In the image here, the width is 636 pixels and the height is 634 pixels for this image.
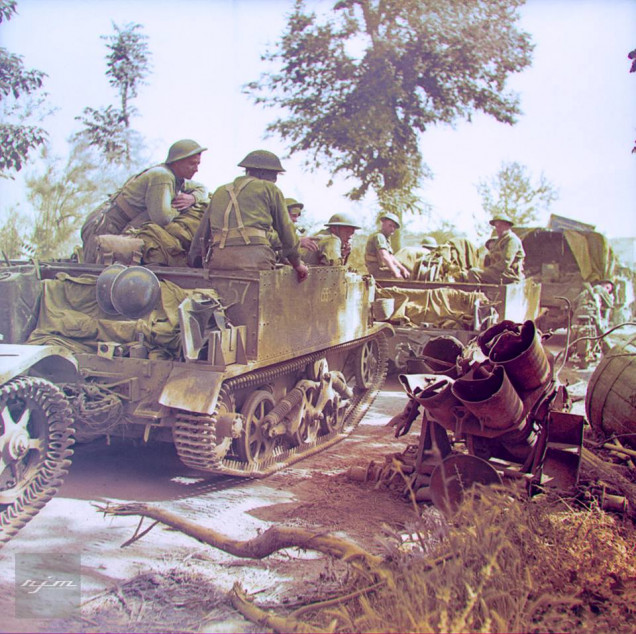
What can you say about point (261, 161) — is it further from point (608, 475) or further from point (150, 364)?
point (608, 475)

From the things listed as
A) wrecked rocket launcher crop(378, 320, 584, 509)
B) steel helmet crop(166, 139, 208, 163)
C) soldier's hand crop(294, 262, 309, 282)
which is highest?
steel helmet crop(166, 139, 208, 163)

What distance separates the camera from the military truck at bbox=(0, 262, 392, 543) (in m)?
4.60

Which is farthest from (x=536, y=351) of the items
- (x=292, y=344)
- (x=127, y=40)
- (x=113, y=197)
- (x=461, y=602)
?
(x=127, y=40)

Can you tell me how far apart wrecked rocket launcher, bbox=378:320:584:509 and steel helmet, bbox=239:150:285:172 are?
8.68ft

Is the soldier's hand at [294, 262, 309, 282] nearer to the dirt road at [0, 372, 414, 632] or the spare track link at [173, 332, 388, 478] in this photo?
the spare track link at [173, 332, 388, 478]

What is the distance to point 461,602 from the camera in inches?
130

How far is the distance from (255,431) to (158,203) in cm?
228

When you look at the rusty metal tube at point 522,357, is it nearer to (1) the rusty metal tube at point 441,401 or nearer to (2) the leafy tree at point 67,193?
(1) the rusty metal tube at point 441,401

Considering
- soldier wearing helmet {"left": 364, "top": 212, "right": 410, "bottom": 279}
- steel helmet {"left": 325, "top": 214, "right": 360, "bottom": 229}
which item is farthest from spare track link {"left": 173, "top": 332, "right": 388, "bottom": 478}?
soldier wearing helmet {"left": 364, "top": 212, "right": 410, "bottom": 279}

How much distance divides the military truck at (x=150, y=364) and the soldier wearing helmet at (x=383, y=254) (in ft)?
15.9

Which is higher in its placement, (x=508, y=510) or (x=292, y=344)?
(x=292, y=344)

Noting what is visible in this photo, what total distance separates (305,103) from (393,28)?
3.28m

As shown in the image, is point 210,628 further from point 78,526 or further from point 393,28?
point 393,28

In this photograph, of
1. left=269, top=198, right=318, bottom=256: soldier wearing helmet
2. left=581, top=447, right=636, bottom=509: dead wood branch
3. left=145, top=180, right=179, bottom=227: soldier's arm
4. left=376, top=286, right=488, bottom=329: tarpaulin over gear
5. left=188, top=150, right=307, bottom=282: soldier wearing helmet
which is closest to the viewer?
left=581, top=447, right=636, bottom=509: dead wood branch
